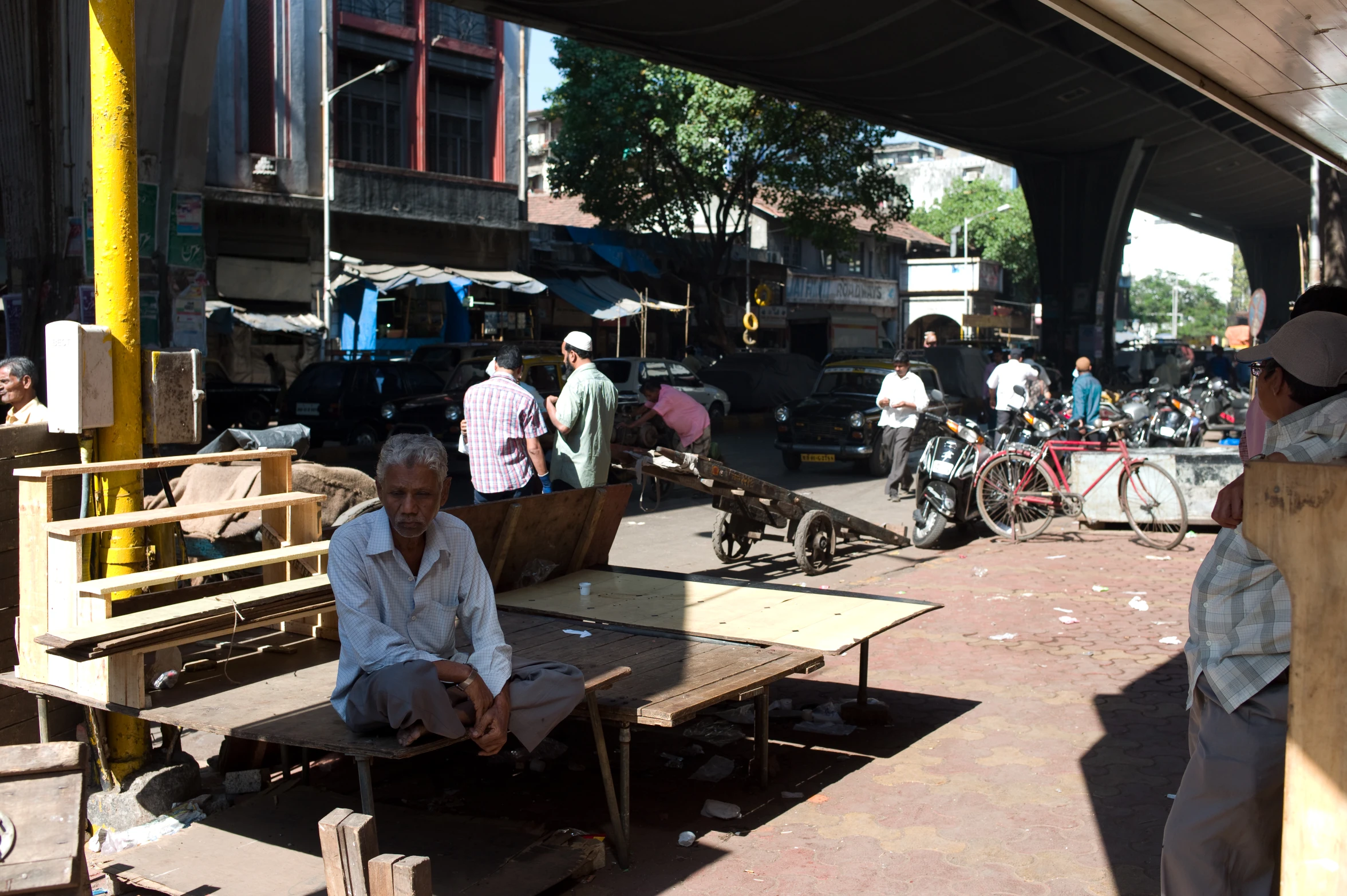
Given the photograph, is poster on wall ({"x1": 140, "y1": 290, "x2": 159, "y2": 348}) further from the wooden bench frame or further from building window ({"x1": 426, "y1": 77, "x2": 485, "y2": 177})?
building window ({"x1": 426, "y1": 77, "x2": 485, "y2": 177})

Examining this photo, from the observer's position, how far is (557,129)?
62.9m

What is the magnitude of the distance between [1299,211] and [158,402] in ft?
189

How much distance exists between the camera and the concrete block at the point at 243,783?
5.13 meters

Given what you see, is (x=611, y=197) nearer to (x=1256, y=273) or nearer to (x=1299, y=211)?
(x=1299, y=211)

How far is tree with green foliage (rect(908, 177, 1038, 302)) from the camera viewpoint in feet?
214

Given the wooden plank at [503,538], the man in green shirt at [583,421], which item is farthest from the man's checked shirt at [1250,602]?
the man in green shirt at [583,421]

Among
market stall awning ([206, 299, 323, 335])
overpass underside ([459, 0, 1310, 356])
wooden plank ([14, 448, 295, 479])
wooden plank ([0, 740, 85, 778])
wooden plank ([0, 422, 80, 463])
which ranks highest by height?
overpass underside ([459, 0, 1310, 356])

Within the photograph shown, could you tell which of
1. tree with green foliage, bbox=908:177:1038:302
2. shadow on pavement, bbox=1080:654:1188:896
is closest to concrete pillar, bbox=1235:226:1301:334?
tree with green foliage, bbox=908:177:1038:302

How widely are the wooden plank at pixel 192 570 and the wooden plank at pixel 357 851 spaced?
1884mm

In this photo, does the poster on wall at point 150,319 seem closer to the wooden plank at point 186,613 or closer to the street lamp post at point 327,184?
the wooden plank at point 186,613

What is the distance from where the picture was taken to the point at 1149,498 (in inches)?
479

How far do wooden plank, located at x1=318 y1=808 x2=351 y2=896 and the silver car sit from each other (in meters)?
18.1

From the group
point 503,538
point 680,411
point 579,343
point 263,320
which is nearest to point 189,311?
point 680,411

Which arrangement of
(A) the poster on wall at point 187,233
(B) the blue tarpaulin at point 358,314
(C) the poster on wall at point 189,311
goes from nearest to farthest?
(A) the poster on wall at point 187,233 → (C) the poster on wall at point 189,311 → (B) the blue tarpaulin at point 358,314
